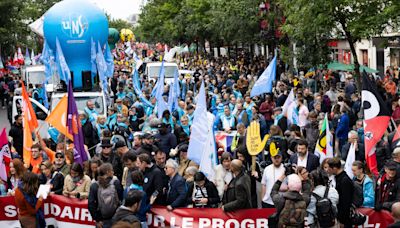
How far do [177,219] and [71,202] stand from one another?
151 cm

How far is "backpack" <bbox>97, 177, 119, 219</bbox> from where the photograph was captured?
27.5ft

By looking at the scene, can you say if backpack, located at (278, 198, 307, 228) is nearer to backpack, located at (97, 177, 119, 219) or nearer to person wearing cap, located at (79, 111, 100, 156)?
backpack, located at (97, 177, 119, 219)

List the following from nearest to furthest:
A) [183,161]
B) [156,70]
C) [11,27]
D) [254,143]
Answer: [183,161], [254,143], [156,70], [11,27]

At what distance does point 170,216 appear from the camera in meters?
9.26

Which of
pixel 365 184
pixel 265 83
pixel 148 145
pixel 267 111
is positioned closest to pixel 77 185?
pixel 148 145

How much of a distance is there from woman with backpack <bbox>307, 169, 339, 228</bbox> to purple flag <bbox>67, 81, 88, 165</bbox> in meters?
4.01

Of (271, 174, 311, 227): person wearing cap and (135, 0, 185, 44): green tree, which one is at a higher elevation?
(135, 0, 185, 44): green tree

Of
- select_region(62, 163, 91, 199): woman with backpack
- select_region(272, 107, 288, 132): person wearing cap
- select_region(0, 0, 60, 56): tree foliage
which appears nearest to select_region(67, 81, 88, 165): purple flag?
select_region(62, 163, 91, 199): woman with backpack

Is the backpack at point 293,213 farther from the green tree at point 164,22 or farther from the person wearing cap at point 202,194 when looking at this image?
the green tree at point 164,22

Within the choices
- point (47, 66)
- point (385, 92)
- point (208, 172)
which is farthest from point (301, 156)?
point (47, 66)

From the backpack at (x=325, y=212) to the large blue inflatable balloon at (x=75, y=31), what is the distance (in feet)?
57.7

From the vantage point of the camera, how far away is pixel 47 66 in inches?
967

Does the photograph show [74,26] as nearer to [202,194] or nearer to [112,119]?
[112,119]

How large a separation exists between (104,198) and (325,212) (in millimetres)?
2524
